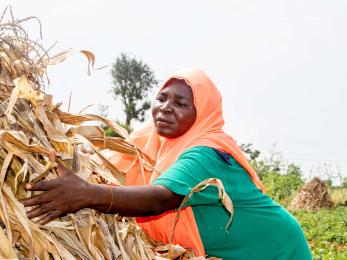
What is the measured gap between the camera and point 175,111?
236 cm

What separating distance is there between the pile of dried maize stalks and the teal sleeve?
0.16 metres

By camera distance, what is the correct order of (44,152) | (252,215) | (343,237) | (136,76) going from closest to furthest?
(44,152) < (252,215) < (343,237) < (136,76)

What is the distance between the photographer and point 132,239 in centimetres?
186

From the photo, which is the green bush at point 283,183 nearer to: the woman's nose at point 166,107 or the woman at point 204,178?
the woman at point 204,178

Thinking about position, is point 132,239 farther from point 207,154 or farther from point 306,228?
point 306,228

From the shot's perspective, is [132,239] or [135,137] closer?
[132,239]

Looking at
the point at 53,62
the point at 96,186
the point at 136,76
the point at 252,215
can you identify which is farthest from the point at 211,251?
the point at 136,76

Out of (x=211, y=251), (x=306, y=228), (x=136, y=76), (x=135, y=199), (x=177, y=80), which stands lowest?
(x=306, y=228)

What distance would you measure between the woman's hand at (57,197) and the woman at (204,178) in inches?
14.8

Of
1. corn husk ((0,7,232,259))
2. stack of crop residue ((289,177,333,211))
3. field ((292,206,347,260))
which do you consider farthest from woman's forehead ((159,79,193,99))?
stack of crop residue ((289,177,333,211))

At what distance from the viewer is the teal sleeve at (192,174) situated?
6.36ft

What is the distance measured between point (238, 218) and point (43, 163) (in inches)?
35.0

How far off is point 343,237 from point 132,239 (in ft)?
28.2

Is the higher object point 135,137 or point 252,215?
point 135,137
